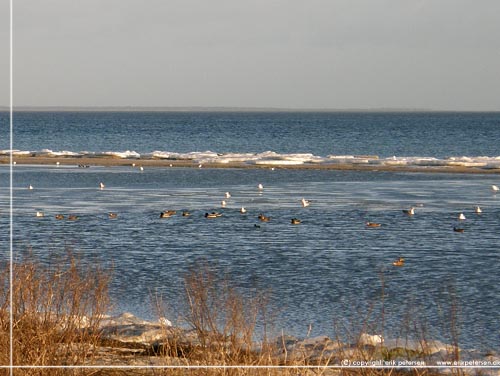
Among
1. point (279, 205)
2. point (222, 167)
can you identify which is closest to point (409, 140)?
point (222, 167)

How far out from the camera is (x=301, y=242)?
1048 inches

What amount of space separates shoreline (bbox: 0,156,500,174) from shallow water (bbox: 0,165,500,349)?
8125 mm

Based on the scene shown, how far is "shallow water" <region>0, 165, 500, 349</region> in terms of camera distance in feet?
58.5

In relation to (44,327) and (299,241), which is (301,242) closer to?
(299,241)

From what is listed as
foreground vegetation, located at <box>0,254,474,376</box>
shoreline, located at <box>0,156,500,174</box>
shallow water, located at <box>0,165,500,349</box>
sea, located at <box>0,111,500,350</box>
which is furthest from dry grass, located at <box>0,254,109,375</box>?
shoreline, located at <box>0,156,500,174</box>

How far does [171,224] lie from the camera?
30.7m

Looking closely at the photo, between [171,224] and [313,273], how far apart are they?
32.5 feet

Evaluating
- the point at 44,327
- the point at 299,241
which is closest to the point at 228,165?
the point at 299,241

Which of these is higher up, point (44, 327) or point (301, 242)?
point (44, 327)

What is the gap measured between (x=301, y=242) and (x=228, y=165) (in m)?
36.3

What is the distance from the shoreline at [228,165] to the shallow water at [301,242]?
8125 mm

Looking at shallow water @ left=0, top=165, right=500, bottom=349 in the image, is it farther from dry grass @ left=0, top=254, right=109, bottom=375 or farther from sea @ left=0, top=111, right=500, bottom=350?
dry grass @ left=0, top=254, right=109, bottom=375

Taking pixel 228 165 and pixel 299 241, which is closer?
pixel 299 241

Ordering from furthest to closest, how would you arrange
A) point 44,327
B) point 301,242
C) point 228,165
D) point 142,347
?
1. point 228,165
2. point 301,242
3. point 142,347
4. point 44,327
